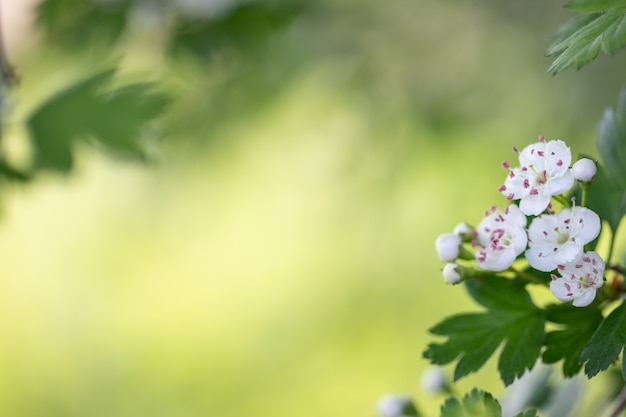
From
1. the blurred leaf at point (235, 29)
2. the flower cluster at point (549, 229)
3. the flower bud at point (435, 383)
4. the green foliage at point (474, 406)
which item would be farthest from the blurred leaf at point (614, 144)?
the blurred leaf at point (235, 29)

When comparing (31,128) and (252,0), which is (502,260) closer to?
(31,128)

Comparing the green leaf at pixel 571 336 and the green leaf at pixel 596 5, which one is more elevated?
the green leaf at pixel 596 5

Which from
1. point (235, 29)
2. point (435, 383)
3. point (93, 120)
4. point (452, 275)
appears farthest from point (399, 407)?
point (235, 29)

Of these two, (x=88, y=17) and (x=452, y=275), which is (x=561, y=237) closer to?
(x=452, y=275)

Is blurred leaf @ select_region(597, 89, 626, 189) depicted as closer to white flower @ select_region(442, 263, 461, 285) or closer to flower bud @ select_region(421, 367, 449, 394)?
white flower @ select_region(442, 263, 461, 285)

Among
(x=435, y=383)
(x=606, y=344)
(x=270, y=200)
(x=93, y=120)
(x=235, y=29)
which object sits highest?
(x=270, y=200)

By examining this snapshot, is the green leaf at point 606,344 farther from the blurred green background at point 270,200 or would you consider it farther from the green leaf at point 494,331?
the blurred green background at point 270,200

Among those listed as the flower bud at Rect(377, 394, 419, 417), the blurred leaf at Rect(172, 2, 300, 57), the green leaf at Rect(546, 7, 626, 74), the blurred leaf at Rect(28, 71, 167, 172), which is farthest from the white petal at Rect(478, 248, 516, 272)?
the blurred leaf at Rect(172, 2, 300, 57)
